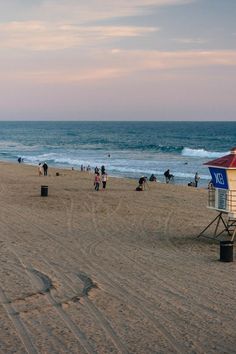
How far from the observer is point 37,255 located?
1395 centimetres

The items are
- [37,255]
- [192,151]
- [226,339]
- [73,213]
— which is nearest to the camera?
[226,339]

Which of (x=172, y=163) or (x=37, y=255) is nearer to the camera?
(x=37, y=255)

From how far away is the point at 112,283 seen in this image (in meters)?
11.6

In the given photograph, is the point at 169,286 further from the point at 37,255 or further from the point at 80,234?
the point at 80,234

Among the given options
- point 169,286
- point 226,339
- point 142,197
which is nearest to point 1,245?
point 169,286

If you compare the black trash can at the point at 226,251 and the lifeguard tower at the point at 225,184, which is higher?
the lifeguard tower at the point at 225,184

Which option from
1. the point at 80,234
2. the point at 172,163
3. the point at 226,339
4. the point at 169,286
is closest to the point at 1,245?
the point at 80,234

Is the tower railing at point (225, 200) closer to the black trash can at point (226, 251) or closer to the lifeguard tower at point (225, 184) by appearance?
the lifeguard tower at point (225, 184)

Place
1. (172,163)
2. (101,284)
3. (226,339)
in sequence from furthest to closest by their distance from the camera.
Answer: (172,163) < (101,284) < (226,339)

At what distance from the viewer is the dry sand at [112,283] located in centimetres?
857

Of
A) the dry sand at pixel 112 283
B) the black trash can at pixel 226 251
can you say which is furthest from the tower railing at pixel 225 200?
the black trash can at pixel 226 251

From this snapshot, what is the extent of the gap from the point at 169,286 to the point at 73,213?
1006cm

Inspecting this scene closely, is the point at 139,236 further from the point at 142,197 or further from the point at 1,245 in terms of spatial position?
the point at 142,197

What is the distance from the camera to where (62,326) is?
898 centimetres
